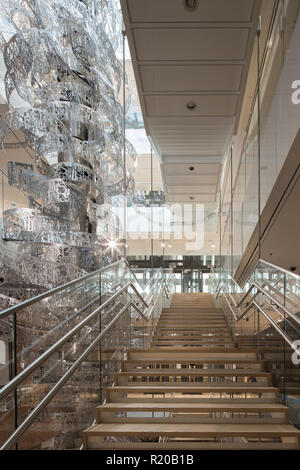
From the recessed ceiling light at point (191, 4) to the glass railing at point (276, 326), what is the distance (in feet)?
9.58

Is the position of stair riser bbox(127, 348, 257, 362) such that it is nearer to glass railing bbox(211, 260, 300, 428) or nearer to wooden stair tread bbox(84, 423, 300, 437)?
glass railing bbox(211, 260, 300, 428)

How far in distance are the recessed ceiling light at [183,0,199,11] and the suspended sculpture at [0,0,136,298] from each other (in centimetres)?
128

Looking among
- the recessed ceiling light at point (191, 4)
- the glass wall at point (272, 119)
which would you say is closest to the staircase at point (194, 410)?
the glass wall at point (272, 119)

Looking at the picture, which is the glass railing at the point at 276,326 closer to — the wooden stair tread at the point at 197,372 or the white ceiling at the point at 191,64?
the wooden stair tread at the point at 197,372

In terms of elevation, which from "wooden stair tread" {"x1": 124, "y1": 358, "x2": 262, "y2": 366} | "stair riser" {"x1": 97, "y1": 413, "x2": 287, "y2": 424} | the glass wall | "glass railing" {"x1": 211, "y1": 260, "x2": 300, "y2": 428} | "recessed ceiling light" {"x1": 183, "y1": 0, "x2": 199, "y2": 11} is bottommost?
"stair riser" {"x1": 97, "y1": 413, "x2": 287, "y2": 424}

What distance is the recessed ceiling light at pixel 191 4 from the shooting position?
4.88 m

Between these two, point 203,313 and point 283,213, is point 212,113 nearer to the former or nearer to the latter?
point 283,213

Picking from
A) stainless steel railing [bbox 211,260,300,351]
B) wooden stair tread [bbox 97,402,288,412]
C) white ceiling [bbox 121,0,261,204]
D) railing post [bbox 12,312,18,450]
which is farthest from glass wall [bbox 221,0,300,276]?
railing post [bbox 12,312,18,450]

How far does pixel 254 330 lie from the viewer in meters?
5.43

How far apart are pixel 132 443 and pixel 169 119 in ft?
19.7

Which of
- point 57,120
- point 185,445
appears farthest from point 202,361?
point 57,120

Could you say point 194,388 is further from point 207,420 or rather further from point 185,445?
point 185,445

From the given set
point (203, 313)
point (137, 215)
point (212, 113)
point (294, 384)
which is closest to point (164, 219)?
point (137, 215)

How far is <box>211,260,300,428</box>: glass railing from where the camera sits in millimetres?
3531
